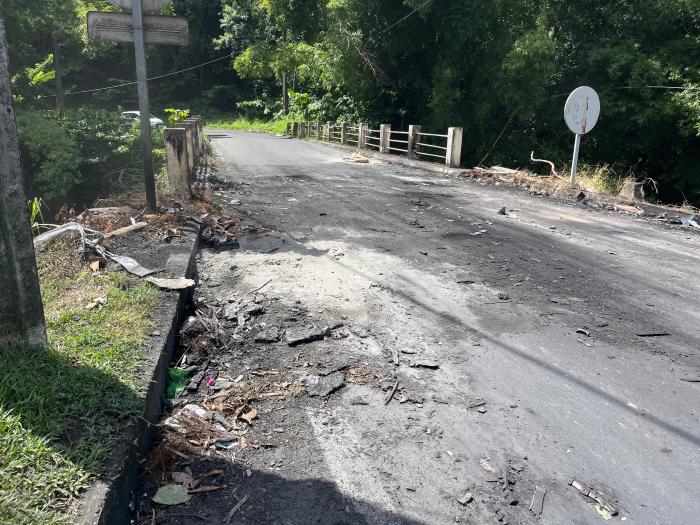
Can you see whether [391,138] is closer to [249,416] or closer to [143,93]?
[143,93]

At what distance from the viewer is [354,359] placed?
13.5ft

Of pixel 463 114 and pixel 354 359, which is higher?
pixel 463 114

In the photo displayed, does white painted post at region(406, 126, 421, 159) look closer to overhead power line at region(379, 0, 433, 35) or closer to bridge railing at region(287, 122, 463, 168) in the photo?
bridge railing at region(287, 122, 463, 168)

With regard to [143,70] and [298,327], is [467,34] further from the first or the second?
[298,327]

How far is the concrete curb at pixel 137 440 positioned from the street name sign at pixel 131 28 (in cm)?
376

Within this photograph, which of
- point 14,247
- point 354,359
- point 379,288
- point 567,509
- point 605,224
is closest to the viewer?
point 567,509

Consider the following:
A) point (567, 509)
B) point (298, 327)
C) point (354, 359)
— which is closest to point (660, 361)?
point (567, 509)

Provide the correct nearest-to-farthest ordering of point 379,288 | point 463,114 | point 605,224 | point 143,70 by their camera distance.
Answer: point 379,288, point 143,70, point 605,224, point 463,114

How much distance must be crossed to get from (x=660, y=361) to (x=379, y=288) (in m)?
2.54

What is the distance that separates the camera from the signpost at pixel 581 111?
1174cm

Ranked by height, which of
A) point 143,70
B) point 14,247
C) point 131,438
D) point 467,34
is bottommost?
point 131,438

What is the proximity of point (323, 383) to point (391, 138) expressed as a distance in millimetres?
23557

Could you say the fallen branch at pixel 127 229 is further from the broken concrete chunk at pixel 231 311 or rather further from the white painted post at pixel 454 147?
the white painted post at pixel 454 147

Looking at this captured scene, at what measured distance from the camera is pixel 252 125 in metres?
46.6
